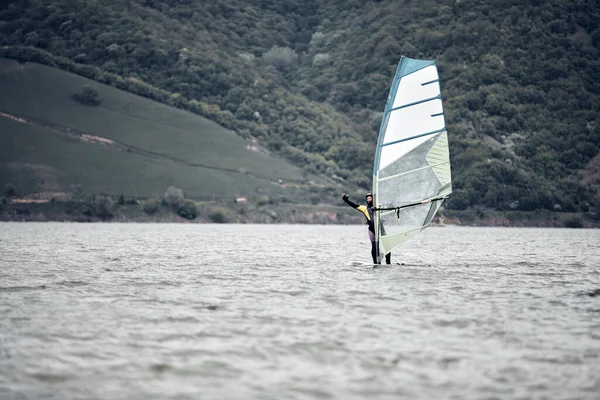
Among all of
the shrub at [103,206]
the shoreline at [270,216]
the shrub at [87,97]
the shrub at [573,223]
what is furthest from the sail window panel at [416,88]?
the shrub at [87,97]

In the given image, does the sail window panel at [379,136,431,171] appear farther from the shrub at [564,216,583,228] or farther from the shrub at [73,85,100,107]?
the shrub at [73,85,100,107]

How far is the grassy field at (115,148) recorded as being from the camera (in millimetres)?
160375

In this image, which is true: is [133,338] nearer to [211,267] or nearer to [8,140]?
[211,267]

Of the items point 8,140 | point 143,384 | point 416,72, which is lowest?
point 143,384

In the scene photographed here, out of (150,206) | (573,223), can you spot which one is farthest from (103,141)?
(573,223)

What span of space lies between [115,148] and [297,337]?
523 ft

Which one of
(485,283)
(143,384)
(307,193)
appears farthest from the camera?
(307,193)

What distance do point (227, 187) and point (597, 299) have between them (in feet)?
476

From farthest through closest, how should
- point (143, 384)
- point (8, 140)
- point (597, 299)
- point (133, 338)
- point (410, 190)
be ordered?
point (8, 140), point (410, 190), point (597, 299), point (133, 338), point (143, 384)

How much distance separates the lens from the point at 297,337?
17359 mm

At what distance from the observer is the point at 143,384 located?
527 inches

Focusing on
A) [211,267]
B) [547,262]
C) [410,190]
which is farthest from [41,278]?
[547,262]


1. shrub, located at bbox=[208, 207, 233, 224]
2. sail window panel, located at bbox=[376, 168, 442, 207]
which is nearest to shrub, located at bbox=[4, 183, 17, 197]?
shrub, located at bbox=[208, 207, 233, 224]

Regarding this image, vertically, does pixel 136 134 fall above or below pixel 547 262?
above
